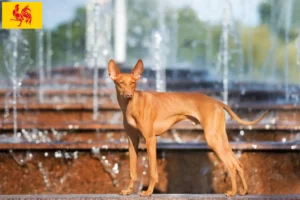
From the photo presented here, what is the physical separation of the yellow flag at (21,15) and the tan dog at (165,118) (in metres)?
1.74

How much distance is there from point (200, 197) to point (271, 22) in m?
36.6

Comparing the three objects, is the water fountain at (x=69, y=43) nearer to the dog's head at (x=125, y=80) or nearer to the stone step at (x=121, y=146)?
the stone step at (x=121, y=146)

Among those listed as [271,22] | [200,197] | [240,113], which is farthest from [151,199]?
[271,22]

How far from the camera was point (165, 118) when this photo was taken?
24.4 ft

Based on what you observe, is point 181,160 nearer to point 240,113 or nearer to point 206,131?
point 206,131

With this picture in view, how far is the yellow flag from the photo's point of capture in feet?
28.1

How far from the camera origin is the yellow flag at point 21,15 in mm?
8570

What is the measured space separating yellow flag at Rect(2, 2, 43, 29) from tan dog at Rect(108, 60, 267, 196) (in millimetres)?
1737

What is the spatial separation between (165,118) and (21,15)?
2.03 metres

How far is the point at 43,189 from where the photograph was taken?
357 inches

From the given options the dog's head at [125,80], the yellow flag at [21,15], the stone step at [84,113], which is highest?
the yellow flag at [21,15]

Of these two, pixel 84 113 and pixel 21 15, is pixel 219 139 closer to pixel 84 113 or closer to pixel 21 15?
pixel 21 15

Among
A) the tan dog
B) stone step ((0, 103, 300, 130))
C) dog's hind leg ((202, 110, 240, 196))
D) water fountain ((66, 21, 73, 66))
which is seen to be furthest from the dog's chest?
water fountain ((66, 21, 73, 66))

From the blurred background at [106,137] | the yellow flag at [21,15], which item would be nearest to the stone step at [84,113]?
the blurred background at [106,137]
